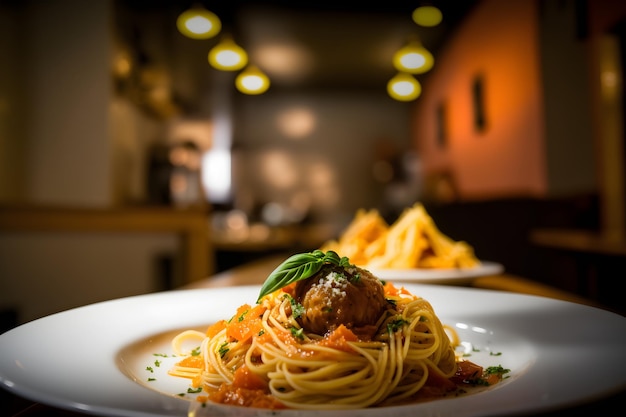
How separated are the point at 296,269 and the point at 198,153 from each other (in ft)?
31.8

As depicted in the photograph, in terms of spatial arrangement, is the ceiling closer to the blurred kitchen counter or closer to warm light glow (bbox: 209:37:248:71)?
warm light glow (bbox: 209:37:248:71)

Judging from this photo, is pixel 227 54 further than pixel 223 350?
Yes

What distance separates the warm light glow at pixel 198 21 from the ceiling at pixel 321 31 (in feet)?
2.36

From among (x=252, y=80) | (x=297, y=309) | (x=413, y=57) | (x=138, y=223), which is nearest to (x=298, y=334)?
(x=297, y=309)

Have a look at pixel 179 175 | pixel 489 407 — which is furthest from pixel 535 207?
pixel 179 175

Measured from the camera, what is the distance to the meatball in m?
1.04

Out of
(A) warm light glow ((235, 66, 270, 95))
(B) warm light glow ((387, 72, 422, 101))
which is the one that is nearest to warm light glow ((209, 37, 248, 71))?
(A) warm light glow ((235, 66, 270, 95))

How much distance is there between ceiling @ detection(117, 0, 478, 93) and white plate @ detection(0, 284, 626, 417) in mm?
Answer: 6083

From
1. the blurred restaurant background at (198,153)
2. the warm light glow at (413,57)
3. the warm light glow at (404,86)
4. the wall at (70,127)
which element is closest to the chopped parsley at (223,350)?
the blurred restaurant background at (198,153)

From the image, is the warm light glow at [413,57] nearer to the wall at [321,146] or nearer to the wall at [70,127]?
the wall at [70,127]

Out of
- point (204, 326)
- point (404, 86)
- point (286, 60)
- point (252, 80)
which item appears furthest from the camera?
point (286, 60)

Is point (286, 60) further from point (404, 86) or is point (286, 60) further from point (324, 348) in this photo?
point (324, 348)

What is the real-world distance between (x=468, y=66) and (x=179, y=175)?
5575 mm

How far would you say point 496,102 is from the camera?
7.98m
